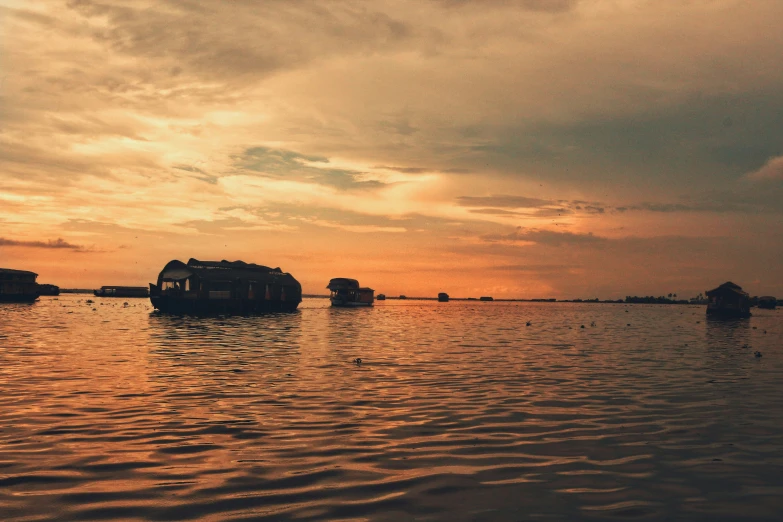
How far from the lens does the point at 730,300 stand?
9662 cm

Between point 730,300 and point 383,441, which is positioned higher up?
point 730,300

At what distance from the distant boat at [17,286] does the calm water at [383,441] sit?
11436 centimetres

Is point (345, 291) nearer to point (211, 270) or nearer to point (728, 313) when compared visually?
point (211, 270)

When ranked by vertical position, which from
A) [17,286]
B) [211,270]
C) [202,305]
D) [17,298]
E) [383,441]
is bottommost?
[383,441]

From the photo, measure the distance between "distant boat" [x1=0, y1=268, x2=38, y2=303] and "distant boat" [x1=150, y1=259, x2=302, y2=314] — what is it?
5814 cm

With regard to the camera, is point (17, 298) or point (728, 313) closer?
point (728, 313)

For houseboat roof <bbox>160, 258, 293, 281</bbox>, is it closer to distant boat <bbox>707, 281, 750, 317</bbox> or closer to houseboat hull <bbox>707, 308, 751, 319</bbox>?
distant boat <bbox>707, 281, 750, 317</bbox>

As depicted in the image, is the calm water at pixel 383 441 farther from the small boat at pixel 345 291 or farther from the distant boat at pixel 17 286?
the distant boat at pixel 17 286

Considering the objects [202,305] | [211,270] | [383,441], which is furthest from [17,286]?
[383,441]

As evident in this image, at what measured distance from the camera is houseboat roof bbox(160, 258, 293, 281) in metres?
84.6

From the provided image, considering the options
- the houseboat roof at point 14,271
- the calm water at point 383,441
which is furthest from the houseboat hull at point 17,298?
the calm water at point 383,441

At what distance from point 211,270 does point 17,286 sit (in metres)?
65.5

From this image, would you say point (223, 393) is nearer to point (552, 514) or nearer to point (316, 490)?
point (316, 490)

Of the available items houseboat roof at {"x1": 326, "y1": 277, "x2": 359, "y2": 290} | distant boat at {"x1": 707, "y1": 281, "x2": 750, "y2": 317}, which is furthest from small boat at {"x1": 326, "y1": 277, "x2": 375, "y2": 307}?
distant boat at {"x1": 707, "y1": 281, "x2": 750, "y2": 317}
